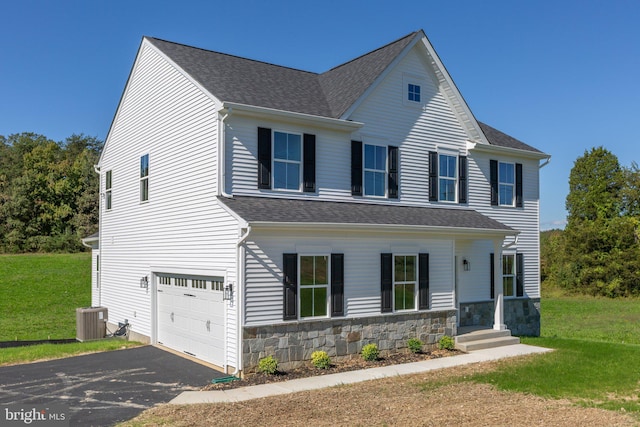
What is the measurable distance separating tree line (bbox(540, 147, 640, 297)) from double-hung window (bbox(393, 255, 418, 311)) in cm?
3345

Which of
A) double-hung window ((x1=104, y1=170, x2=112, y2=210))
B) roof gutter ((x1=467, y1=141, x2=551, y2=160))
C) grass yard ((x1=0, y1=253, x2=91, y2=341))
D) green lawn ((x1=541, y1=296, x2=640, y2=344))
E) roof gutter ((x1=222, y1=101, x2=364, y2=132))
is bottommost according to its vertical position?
green lawn ((x1=541, y1=296, x2=640, y2=344))

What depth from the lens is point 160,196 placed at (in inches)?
630

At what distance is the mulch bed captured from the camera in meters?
11.4

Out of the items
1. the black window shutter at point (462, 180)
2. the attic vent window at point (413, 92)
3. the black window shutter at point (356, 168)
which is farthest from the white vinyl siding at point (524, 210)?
the black window shutter at point (356, 168)

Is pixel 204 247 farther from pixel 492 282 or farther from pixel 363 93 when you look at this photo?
pixel 492 282

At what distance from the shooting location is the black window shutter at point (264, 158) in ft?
44.9

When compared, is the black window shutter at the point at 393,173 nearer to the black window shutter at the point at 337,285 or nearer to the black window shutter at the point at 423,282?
the black window shutter at the point at 423,282

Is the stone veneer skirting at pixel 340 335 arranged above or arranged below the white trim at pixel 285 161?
below

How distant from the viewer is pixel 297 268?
1288cm

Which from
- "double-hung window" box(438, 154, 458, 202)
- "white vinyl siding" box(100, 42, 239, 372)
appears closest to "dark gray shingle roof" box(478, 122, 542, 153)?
"double-hung window" box(438, 154, 458, 202)

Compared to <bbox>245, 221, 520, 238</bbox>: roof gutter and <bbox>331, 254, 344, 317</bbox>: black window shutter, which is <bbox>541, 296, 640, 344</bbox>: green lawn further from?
<bbox>331, 254, 344, 317</bbox>: black window shutter

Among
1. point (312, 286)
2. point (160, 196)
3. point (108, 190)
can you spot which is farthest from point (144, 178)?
point (312, 286)

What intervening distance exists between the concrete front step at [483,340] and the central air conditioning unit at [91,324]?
38.3 feet

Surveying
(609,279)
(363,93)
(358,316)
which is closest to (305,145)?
(363,93)
